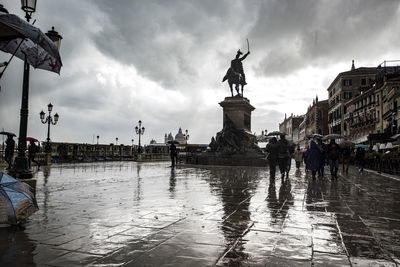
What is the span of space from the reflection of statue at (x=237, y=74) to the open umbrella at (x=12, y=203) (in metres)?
23.0

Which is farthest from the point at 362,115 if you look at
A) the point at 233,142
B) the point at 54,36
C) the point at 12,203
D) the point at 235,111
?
the point at 12,203

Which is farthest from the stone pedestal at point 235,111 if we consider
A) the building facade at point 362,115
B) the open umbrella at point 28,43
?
the building facade at point 362,115

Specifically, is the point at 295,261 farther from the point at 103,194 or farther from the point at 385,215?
the point at 103,194

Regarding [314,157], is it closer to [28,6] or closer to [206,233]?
[206,233]

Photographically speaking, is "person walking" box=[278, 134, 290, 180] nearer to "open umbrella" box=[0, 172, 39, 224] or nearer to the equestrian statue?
"open umbrella" box=[0, 172, 39, 224]

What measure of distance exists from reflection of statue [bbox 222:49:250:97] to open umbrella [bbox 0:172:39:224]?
23.0 meters

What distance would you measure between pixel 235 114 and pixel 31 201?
21.5 metres

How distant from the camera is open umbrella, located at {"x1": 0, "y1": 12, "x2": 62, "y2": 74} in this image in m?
4.55

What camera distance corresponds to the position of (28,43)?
6.64 metres

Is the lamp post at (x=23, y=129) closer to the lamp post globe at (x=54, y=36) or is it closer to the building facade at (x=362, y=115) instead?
the lamp post globe at (x=54, y=36)

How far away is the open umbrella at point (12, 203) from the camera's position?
434cm

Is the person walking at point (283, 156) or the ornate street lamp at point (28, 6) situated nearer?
the ornate street lamp at point (28, 6)

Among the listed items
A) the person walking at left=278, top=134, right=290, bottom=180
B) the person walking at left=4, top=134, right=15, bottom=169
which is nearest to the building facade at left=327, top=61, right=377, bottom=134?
the person walking at left=278, top=134, right=290, bottom=180

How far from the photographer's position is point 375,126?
166ft
